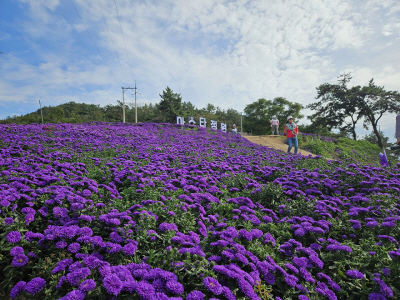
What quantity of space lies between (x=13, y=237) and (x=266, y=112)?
56.2 m

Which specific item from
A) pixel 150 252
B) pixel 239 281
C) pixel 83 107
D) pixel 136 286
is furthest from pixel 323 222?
pixel 83 107

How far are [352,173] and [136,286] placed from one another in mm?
5282

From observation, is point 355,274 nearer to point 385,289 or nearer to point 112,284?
point 385,289

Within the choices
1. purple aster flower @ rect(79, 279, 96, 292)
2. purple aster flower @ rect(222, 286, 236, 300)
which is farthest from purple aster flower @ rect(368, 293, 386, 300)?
purple aster flower @ rect(79, 279, 96, 292)

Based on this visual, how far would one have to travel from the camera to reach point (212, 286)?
1907 mm

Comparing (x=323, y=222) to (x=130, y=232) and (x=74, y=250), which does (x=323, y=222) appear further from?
(x=74, y=250)

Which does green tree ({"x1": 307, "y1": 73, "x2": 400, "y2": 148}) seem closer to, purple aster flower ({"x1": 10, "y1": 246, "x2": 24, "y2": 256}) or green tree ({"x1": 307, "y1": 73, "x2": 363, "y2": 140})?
green tree ({"x1": 307, "y1": 73, "x2": 363, "y2": 140})

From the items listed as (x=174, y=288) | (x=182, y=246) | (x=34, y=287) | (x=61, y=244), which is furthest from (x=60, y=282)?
(x=182, y=246)

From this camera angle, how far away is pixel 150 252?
7.82 ft

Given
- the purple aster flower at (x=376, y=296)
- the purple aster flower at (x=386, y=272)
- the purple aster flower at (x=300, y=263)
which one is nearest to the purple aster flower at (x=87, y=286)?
the purple aster flower at (x=300, y=263)

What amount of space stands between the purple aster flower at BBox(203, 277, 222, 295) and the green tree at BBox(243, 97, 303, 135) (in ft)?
172

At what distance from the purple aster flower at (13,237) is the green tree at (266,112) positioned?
52.8 meters

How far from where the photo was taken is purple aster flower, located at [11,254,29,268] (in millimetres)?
2113

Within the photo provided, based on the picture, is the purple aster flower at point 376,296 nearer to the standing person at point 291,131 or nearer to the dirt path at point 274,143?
the standing person at point 291,131
